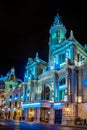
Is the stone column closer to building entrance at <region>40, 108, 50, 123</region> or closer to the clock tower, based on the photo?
building entrance at <region>40, 108, 50, 123</region>

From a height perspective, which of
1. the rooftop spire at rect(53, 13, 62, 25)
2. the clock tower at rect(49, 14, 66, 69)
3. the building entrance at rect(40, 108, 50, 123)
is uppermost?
the rooftop spire at rect(53, 13, 62, 25)

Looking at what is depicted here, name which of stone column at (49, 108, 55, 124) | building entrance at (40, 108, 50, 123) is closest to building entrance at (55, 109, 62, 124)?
stone column at (49, 108, 55, 124)

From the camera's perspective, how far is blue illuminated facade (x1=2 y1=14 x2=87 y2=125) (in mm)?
48562

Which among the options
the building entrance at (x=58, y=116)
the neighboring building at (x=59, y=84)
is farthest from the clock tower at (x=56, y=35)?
the building entrance at (x=58, y=116)

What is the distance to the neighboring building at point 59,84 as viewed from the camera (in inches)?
1908

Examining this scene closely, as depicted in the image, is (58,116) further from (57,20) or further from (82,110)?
(57,20)

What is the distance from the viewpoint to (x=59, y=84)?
182ft

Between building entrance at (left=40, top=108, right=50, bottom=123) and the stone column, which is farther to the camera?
building entrance at (left=40, top=108, right=50, bottom=123)

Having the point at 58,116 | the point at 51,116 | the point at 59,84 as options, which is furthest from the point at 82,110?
the point at 59,84

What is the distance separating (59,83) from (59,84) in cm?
28

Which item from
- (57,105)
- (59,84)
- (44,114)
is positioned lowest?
(44,114)

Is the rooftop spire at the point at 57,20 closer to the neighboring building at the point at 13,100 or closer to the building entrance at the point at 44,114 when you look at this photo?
the neighboring building at the point at 13,100

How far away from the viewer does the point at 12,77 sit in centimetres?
9662

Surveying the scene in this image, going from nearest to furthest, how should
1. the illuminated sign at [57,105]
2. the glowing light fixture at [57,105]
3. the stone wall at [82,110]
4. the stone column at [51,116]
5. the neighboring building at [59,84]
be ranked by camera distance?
1. the stone wall at [82,110]
2. the neighboring building at [59,84]
3. the glowing light fixture at [57,105]
4. the illuminated sign at [57,105]
5. the stone column at [51,116]
